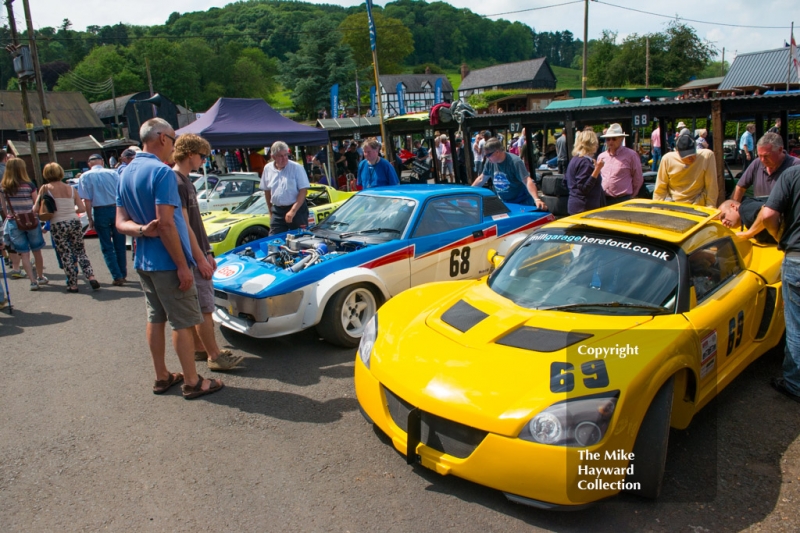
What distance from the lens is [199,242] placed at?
4578 mm

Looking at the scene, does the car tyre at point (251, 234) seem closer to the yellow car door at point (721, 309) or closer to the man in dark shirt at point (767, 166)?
the man in dark shirt at point (767, 166)

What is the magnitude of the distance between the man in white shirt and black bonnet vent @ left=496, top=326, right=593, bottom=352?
4210mm

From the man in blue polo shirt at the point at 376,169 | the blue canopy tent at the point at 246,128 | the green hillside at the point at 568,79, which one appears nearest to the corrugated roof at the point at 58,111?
the blue canopy tent at the point at 246,128

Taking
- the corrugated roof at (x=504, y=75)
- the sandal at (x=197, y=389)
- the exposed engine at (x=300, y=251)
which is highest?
the corrugated roof at (x=504, y=75)

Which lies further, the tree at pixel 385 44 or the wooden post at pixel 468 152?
the tree at pixel 385 44

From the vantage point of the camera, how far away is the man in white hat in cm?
685

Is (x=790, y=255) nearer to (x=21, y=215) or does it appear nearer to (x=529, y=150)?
(x=21, y=215)

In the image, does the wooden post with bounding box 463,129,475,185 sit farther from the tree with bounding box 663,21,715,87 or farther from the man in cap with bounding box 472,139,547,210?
the tree with bounding box 663,21,715,87

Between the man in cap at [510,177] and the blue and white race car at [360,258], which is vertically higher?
the man in cap at [510,177]

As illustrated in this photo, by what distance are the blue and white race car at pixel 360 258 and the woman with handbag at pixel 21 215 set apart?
12.7 ft

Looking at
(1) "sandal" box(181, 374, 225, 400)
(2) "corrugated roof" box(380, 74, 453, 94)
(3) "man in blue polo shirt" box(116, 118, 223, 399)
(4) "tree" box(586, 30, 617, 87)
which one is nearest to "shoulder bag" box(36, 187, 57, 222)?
(3) "man in blue polo shirt" box(116, 118, 223, 399)

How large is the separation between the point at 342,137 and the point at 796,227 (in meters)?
15.6

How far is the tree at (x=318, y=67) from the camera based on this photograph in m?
58.0

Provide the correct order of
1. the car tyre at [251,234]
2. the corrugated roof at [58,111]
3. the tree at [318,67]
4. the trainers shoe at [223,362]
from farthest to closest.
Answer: the tree at [318,67] < the corrugated roof at [58,111] < the car tyre at [251,234] < the trainers shoe at [223,362]
